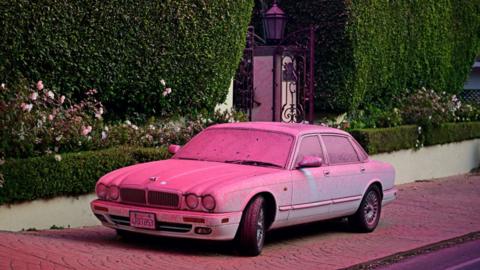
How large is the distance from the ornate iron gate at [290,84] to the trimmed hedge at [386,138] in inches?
53.7

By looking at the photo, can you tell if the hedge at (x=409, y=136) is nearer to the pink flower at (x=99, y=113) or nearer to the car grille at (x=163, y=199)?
the pink flower at (x=99, y=113)

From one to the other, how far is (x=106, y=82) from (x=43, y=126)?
2052 millimetres

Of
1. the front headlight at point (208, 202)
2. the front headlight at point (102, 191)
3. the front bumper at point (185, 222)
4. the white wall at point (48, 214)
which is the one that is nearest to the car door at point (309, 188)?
the front bumper at point (185, 222)

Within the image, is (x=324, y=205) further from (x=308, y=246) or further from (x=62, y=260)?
(x=62, y=260)

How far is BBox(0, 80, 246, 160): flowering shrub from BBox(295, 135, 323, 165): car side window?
3044 mm

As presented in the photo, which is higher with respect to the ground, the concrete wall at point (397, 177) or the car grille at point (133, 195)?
the car grille at point (133, 195)

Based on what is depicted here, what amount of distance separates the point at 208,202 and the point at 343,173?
276cm

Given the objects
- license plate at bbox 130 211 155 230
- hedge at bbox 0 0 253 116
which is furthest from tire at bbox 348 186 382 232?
hedge at bbox 0 0 253 116

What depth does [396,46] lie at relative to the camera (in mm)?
20484

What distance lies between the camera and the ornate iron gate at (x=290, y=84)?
1767cm

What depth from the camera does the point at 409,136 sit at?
760 inches

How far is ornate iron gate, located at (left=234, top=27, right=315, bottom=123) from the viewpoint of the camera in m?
17.7

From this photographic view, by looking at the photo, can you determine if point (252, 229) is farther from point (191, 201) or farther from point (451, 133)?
point (451, 133)

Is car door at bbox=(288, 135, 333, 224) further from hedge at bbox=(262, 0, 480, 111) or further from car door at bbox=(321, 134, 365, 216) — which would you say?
hedge at bbox=(262, 0, 480, 111)
